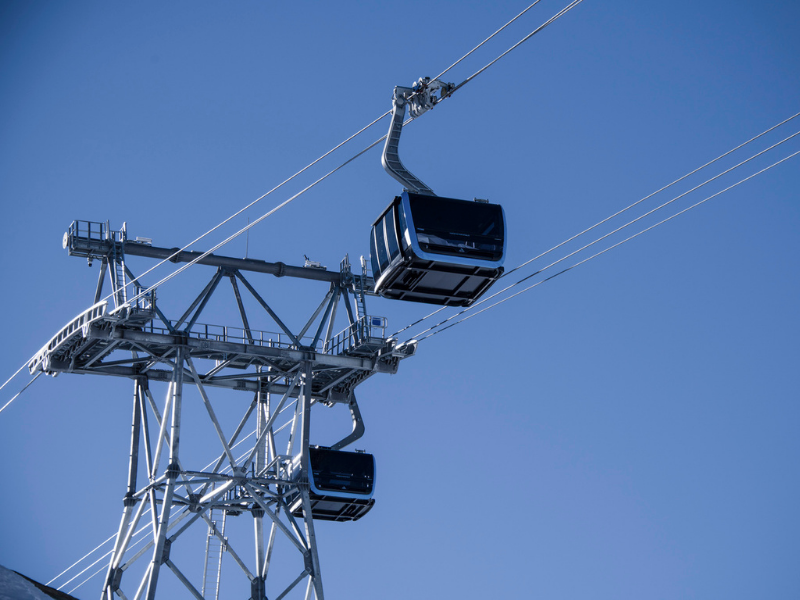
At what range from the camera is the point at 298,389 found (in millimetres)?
43531

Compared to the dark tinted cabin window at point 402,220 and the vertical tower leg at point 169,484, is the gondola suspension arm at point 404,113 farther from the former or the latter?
the vertical tower leg at point 169,484

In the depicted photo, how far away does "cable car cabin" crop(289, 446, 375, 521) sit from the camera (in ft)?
140

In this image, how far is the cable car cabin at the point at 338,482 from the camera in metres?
42.7

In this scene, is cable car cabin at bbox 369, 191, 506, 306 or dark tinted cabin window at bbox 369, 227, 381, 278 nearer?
cable car cabin at bbox 369, 191, 506, 306

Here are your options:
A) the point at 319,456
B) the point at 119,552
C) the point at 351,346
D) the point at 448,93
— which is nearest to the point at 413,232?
the point at 448,93

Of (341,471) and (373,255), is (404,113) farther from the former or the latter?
(341,471)

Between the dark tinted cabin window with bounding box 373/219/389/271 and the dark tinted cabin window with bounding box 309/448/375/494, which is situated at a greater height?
the dark tinted cabin window with bounding box 373/219/389/271

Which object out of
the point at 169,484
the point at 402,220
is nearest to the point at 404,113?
the point at 402,220

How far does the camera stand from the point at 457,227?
114 feet

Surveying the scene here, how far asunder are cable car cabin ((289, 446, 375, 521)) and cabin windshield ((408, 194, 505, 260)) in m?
10.9

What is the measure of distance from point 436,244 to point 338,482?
11546 millimetres

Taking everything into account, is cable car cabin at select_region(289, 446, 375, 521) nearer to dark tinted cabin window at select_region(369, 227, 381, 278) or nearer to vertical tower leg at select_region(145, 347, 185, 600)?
vertical tower leg at select_region(145, 347, 185, 600)

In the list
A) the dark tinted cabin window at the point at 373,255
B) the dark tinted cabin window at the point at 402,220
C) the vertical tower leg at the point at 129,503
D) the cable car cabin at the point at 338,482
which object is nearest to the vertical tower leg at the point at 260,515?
the cable car cabin at the point at 338,482

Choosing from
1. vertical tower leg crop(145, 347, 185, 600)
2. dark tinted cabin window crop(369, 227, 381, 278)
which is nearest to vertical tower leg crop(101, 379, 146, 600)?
vertical tower leg crop(145, 347, 185, 600)
